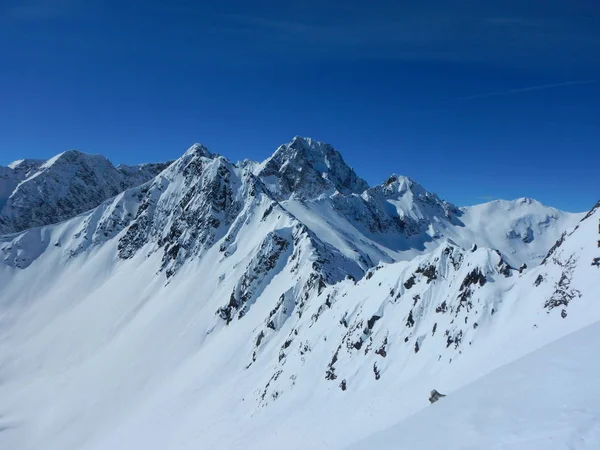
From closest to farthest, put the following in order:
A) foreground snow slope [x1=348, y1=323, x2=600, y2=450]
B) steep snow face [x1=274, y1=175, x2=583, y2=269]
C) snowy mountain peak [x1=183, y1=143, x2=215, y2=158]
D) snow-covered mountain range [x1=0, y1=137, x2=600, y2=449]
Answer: foreground snow slope [x1=348, y1=323, x2=600, y2=450], snow-covered mountain range [x1=0, y1=137, x2=600, y2=449], steep snow face [x1=274, y1=175, x2=583, y2=269], snowy mountain peak [x1=183, y1=143, x2=215, y2=158]

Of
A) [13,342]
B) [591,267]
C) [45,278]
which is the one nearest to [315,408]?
[591,267]

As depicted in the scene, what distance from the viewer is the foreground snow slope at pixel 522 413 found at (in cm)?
795

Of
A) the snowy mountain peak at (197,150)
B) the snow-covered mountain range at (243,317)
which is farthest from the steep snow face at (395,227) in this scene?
the snowy mountain peak at (197,150)

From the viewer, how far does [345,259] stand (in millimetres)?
80500

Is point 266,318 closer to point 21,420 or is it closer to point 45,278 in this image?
point 21,420

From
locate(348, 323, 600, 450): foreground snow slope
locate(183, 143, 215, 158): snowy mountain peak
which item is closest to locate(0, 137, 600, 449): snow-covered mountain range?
locate(183, 143, 215, 158): snowy mountain peak

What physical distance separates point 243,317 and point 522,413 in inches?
2585

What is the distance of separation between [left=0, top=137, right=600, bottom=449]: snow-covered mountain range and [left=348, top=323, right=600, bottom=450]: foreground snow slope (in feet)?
6.68

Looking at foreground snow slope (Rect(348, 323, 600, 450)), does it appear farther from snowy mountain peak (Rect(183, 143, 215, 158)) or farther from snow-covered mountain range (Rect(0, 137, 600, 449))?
snowy mountain peak (Rect(183, 143, 215, 158))

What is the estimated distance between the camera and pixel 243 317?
71625 millimetres

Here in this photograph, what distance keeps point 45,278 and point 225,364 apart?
375 ft

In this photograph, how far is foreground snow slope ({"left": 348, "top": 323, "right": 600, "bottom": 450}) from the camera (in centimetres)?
795

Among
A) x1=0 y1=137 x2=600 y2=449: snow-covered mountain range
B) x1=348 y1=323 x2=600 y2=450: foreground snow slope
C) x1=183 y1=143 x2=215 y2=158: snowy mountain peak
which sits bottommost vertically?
x1=348 y1=323 x2=600 y2=450: foreground snow slope

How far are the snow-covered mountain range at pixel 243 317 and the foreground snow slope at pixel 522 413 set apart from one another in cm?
204
